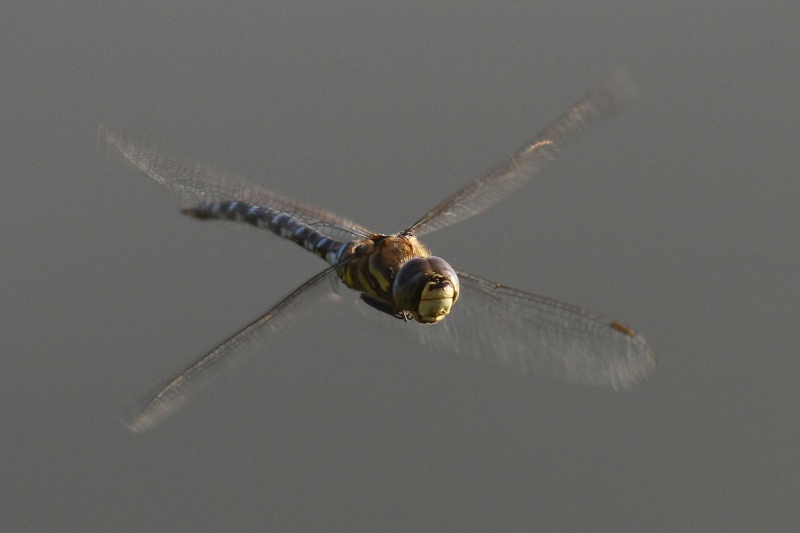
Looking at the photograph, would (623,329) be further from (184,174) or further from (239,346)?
(184,174)

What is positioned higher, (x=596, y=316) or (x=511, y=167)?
(x=511, y=167)

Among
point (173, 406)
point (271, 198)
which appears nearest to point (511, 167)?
point (271, 198)

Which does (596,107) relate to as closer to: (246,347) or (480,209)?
(480,209)

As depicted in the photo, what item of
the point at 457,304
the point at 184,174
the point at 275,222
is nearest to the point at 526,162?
the point at 457,304

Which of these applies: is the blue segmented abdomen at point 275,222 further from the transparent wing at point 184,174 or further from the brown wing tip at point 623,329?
the brown wing tip at point 623,329

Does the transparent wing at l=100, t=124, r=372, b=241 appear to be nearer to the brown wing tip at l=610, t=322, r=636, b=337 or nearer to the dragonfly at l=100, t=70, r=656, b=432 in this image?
the dragonfly at l=100, t=70, r=656, b=432

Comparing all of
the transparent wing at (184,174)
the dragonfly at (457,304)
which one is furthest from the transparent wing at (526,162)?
the transparent wing at (184,174)

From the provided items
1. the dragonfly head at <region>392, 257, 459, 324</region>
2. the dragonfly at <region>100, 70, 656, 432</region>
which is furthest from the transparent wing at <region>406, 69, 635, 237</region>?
the dragonfly head at <region>392, 257, 459, 324</region>
